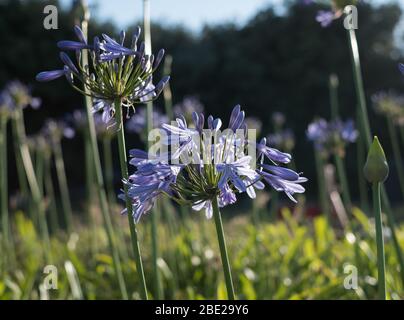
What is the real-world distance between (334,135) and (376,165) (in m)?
2.92

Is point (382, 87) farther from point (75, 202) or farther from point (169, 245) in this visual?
point (169, 245)

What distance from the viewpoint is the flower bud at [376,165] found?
1.45 m

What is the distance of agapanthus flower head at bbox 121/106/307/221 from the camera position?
4.70 ft

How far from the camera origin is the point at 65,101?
21016 mm

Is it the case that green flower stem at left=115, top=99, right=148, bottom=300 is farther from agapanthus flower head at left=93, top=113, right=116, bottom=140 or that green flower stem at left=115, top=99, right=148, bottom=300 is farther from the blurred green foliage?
agapanthus flower head at left=93, top=113, right=116, bottom=140

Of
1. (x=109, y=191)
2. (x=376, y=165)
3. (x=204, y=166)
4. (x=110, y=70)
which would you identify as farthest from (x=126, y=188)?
(x=109, y=191)

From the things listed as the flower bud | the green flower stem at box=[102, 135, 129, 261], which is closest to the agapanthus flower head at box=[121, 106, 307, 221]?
the flower bud

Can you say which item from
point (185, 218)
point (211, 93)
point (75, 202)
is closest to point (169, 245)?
point (185, 218)

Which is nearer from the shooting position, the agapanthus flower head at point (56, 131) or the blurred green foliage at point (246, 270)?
the blurred green foliage at point (246, 270)

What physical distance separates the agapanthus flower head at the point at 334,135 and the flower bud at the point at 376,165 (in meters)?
2.60

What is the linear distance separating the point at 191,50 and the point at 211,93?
6.05 ft

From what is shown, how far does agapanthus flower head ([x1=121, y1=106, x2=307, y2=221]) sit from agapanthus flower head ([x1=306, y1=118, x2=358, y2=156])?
2617 mm

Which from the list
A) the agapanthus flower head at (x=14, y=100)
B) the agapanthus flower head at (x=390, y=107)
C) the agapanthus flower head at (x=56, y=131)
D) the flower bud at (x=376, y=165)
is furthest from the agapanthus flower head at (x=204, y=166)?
the agapanthus flower head at (x=56, y=131)

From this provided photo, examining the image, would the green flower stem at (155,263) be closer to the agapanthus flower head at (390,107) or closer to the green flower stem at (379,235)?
the green flower stem at (379,235)
